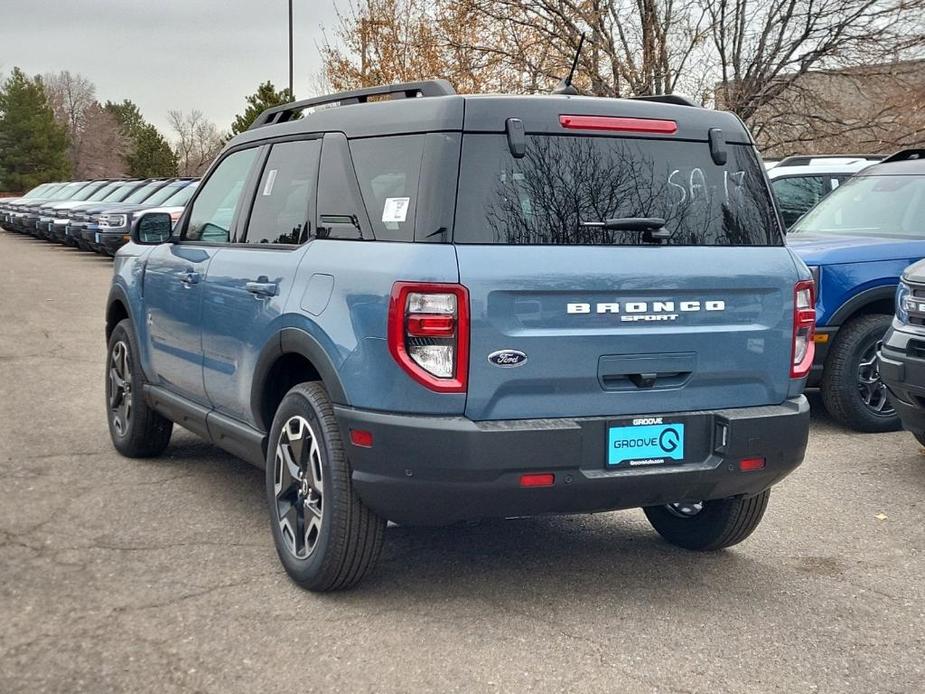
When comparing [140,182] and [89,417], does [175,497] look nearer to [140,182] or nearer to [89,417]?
[89,417]

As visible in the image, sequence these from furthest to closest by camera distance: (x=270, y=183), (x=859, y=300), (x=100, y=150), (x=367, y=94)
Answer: (x=100, y=150) → (x=859, y=300) → (x=270, y=183) → (x=367, y=94)

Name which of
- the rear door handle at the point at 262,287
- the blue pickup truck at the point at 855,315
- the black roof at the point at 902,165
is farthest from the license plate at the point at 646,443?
the black roof at the point at 902,165

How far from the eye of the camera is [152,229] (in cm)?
641

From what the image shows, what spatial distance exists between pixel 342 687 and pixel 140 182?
2627cm

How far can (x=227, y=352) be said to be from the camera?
5.27 metres

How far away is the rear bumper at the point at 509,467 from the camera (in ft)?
13.1

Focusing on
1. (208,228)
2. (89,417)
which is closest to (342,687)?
(208,228)

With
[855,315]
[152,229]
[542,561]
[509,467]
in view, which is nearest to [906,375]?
[855,315]

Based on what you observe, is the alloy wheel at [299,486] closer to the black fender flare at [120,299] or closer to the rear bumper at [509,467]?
the rear bumper at [509,467]

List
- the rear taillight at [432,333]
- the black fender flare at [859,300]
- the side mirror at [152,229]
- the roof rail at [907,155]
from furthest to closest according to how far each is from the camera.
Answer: the roof rail at [907,155], the black fender flare at [859,300], the side mirror at [152,229], the rear taillight at [432,333]

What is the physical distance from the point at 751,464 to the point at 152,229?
11.8 ft

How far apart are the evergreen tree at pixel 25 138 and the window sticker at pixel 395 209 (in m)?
92.4

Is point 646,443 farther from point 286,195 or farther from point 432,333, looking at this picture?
point 286,195

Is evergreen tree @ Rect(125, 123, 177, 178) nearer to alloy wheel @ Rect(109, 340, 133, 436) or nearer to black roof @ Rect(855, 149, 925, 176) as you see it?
black roof @ Rect(855, 149, 925, 176)
